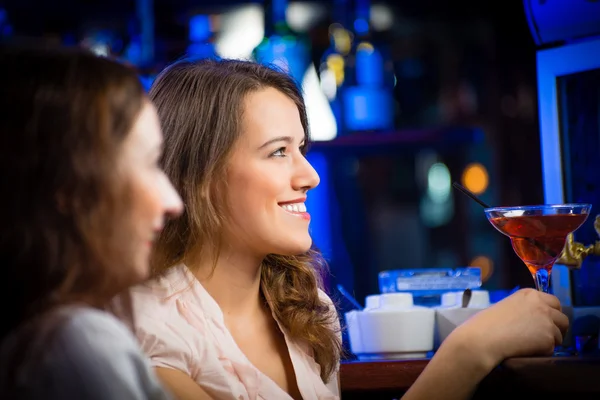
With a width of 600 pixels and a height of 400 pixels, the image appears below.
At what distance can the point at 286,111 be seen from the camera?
5.87 feet

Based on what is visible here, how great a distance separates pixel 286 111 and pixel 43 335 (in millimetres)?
1039

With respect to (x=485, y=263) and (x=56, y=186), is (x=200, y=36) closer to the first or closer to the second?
(x=485, y=263)

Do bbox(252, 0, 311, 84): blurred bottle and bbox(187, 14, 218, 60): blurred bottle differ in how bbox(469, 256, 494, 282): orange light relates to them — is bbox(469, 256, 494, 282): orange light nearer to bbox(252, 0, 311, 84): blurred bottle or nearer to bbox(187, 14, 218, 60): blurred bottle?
bbox(252, 0, 311, 84): blurred bottle

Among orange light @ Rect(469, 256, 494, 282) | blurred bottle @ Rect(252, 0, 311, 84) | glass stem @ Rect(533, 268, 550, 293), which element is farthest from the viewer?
orange light @ Rect(469, 256, 494, 282)

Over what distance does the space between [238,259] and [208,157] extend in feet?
0.78

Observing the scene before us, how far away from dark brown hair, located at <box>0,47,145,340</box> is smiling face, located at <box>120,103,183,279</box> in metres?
0.02

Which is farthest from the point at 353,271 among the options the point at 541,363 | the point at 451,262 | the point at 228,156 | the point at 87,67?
the point at 87,67

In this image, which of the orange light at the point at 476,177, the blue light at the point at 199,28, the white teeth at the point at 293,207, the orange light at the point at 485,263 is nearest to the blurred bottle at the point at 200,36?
the blue light at the point at 199,28

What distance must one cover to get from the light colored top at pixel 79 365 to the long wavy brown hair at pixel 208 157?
816mm

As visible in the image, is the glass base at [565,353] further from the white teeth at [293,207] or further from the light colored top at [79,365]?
the light colored top at [79,365]

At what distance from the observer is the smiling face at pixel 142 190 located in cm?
97

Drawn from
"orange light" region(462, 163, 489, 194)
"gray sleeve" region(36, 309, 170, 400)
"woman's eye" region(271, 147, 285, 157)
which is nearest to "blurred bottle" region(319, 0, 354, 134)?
"orange light" region(462, 163, 489, 194)

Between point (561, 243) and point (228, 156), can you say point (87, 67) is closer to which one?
point (228, 156)

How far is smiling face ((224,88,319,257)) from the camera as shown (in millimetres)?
1679
